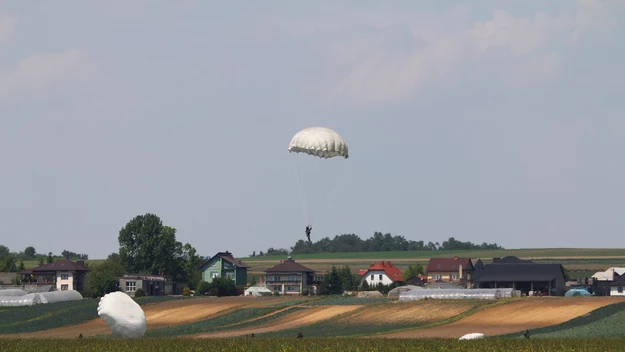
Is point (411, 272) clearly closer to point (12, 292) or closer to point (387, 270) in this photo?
point (387, 270)

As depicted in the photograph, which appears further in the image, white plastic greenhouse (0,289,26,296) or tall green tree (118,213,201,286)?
tall green tree (118,213,201,286)

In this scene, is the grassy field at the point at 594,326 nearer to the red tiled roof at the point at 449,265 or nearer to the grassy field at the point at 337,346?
the grassy field at the point at 337,346

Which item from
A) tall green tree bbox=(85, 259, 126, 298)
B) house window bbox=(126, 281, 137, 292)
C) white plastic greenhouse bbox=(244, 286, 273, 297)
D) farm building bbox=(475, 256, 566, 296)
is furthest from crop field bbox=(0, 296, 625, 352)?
farm building bbox=(475, 256, 566, 296)

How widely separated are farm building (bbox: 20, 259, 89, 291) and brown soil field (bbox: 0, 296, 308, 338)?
39940 millimetres

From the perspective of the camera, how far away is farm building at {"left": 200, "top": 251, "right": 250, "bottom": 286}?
157 meters

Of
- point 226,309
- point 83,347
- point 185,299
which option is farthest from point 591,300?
point 83,347

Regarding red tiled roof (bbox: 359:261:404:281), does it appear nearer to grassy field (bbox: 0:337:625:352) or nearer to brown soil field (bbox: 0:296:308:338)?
brown soil field (bbox: 0:296:308:338)

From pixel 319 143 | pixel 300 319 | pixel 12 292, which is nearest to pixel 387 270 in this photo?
pixel 12 292

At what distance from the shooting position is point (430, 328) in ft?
252

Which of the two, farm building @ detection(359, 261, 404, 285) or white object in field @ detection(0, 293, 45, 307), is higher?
farm building @ detection(359, 261, 404, 285)

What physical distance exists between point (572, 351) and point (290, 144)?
41.7 meters

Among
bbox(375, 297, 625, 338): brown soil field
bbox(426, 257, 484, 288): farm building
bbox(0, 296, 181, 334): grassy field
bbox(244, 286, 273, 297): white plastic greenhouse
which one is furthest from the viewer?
bbox(426, 257, 484, 288): farm building

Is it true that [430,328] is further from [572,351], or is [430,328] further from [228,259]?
[228,259]

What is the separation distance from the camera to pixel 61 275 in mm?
146250
